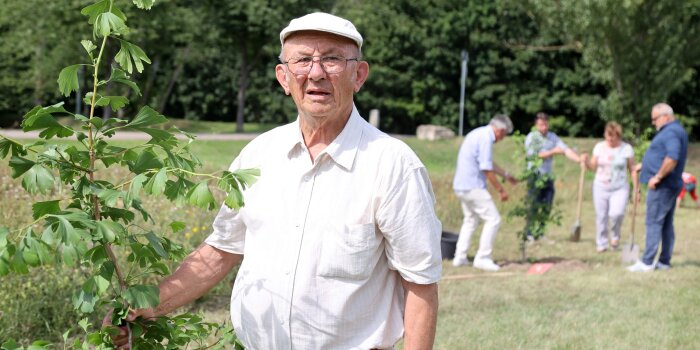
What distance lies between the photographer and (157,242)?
107 inches

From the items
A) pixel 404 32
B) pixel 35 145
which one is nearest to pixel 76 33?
pixel 404 32

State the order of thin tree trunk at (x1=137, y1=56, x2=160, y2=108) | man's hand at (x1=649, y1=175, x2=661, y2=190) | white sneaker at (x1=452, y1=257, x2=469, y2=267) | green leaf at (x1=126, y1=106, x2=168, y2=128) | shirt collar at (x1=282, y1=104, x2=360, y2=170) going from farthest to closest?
1. thin tree trunk at (x1=137, y1=56, x2=160, y2=108)
2. white sneaker at (x1=452, y1=257, x2=469, y2=267)
3. man's hand at (x1=649, y1=175, x2=661, y2=190)
4. shirt collar at (x1=282, y1=104, x2=360, y2=170)
5. green leaf at (x1=126, y1=106, x2=168, y2=128)

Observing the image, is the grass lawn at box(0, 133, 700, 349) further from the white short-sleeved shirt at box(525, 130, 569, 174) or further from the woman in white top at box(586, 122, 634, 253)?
the white short-sleeved shirt at box(525, 130, 569, 174)

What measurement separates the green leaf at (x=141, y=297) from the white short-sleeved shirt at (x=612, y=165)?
1010cm

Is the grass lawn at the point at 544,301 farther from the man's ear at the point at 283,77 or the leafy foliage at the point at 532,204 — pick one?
the man's ear at the point at 283,77

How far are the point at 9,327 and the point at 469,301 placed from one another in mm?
4187

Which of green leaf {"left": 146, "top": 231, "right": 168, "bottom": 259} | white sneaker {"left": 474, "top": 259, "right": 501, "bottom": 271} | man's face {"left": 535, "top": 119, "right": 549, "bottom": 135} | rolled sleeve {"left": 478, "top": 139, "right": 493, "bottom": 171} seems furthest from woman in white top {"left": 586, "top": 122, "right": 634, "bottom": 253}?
green leaf {"left": 146, "top": 231, "right": 168, "bottom": 259}

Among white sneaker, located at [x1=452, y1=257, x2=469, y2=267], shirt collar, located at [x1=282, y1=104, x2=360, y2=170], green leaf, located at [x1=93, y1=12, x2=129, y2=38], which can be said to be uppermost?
green leaf, located at [x1=93, y1=12, x2=129, y2=38]

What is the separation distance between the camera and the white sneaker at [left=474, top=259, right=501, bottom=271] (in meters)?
10.6

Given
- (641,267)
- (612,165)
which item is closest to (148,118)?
(641,267)

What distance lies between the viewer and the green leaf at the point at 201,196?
7.59 feet

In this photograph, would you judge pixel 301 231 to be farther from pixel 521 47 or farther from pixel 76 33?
pixel 521 47

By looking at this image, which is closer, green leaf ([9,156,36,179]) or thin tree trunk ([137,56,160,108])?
green leaf ([9,156,36,179])

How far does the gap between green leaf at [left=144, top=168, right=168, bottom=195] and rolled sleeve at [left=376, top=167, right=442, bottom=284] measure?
68cm
